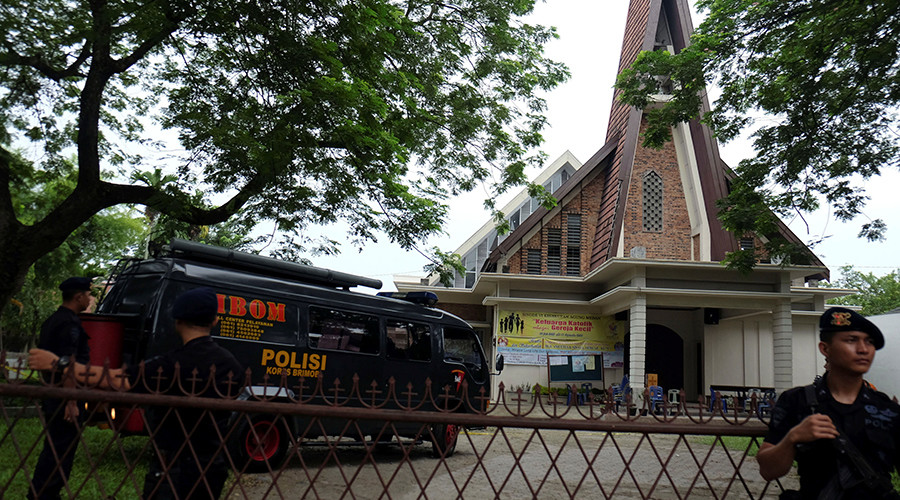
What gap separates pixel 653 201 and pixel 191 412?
68.2 ft

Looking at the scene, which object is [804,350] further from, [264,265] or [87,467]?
[87,467]

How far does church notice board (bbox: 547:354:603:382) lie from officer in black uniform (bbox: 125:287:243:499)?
62.7ft

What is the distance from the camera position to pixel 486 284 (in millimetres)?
22188

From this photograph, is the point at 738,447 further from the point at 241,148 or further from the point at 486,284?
the point at 486,284

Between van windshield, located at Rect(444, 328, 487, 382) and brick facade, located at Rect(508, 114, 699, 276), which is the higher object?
brick facade, located at Rect(508, 114, 699, 276)

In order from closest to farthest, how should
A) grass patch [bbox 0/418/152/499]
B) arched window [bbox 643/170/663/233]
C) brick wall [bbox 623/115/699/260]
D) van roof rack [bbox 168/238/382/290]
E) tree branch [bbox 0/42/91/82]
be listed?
grass patch [bbox 0/418/152/499] < van roof rack [bbox 168/238/382/290] < tree branch [bbox 0/42/91/82] < brick wall [bbox 623/115/699/260] < arched window [bbox 643/170/663/233]

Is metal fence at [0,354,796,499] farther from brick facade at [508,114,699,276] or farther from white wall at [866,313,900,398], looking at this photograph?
brick facade at [508,114,699,276]

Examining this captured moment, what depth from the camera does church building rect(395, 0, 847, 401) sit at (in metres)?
20.6

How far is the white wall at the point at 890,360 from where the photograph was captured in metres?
14.5

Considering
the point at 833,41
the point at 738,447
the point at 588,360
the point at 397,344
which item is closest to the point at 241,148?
the point at 397,344

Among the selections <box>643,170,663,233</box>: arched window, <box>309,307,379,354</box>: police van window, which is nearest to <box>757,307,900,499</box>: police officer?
<box>309,307,379,354</box>: police van window

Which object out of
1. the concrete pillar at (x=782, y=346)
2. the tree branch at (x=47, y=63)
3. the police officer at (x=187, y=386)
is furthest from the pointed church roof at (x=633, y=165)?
the police officer at (x=187, y=386)

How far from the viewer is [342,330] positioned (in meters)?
8.95

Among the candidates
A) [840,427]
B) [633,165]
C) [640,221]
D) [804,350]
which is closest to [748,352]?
[804,350]
